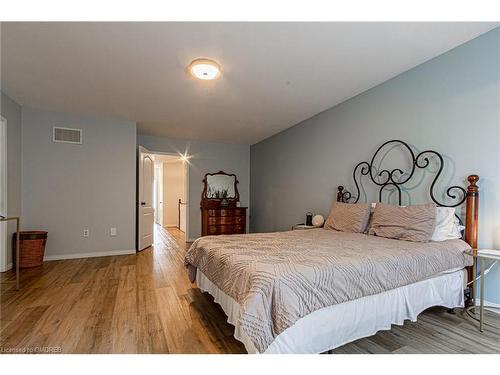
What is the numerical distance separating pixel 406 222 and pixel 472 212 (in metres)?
0.52

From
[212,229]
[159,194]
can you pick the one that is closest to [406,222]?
[212,229]

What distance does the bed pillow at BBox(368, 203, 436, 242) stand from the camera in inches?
93.4

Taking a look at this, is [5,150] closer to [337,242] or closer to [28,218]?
[28,218]

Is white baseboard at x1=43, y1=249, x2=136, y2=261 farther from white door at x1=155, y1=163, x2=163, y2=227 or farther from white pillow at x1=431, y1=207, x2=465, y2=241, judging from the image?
white pillow at x1=431, y1=207, x2=465, y2=241

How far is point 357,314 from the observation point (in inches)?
68.8

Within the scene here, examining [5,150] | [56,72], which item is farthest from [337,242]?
[5,150]

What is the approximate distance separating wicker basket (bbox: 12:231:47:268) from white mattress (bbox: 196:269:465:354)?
9.82ft

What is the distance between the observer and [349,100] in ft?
12.0

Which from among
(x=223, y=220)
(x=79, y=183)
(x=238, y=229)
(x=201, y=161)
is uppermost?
(x=201, y=161)

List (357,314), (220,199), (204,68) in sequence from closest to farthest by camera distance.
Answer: (357,314), (204,68), (220,199)

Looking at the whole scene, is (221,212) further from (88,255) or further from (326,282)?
(326,282)

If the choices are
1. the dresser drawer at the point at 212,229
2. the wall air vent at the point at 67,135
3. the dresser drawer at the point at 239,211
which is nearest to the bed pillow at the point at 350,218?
the dresser drawer at the point at 239,211

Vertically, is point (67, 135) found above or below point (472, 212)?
above

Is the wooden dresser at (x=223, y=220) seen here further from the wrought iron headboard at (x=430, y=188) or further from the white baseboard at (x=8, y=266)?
the white baseboard at (x=8, y=266)
